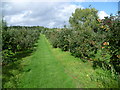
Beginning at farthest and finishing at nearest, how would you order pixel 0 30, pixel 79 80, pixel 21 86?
pixel 0 30 < pixel 79 80 < pixel 21 86

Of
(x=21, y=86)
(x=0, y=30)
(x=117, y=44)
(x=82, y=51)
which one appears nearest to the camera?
(x=117, y=44)

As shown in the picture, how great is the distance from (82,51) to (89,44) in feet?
3.27

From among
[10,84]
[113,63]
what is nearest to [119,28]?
[113,63]

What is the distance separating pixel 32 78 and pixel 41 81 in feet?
2.15

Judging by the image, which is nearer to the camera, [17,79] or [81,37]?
[17,79]

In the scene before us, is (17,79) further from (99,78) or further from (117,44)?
(117,44)

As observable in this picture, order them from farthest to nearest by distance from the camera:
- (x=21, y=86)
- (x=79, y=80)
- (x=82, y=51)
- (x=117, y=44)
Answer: (x=82, y=51)
(x=79, y=80)
(x=21, y=86)
(x=117, y=44)

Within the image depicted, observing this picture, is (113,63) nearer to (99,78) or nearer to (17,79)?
(99,78)

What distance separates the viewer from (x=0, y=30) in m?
6.53

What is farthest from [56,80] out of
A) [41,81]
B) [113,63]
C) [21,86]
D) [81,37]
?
[81,37]

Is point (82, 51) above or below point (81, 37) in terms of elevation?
below

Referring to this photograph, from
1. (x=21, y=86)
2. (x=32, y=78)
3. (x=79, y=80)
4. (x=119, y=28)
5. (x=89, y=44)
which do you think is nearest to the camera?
(x=119, y=28)

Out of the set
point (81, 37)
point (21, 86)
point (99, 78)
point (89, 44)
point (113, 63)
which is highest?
point (81, 37)

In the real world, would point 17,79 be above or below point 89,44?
below
